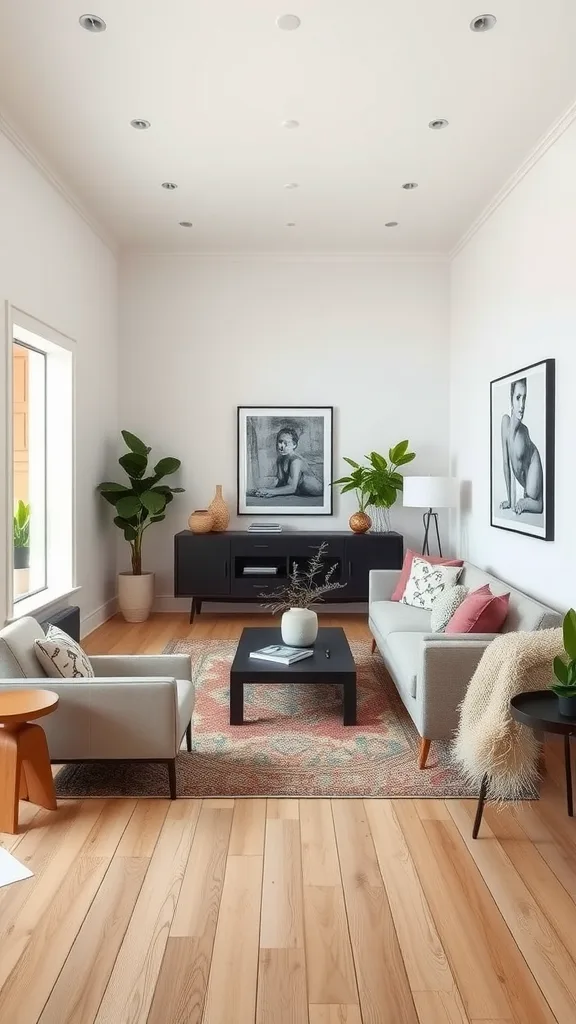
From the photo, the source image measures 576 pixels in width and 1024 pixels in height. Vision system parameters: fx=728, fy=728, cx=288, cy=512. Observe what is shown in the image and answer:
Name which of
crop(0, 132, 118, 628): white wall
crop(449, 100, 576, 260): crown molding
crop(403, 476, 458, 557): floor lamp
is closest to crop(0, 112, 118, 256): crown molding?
crop(0, 132, 118, 628): white wall

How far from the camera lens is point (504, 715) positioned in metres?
2.66

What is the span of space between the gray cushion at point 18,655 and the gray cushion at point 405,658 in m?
1.64

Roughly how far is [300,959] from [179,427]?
5359mm

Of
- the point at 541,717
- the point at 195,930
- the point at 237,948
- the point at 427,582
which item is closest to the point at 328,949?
the point at 237,948

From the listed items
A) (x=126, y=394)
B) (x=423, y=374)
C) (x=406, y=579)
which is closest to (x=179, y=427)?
(x=126, y=394)

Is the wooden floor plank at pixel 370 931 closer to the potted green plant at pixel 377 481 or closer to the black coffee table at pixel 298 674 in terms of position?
the black coffee table at pixel 298 674

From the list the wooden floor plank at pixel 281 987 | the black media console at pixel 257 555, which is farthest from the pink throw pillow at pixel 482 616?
the black media console at pixel 257 555

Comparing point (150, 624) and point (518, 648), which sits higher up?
point (518, 648)

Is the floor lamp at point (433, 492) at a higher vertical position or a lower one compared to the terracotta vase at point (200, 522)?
higher

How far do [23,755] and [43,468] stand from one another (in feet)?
9.91

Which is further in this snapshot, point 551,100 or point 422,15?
point 551,100

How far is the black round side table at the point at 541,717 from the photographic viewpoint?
234cm

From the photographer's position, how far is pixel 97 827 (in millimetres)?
2686

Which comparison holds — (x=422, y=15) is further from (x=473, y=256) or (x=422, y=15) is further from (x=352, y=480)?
(x=352, y=480)
